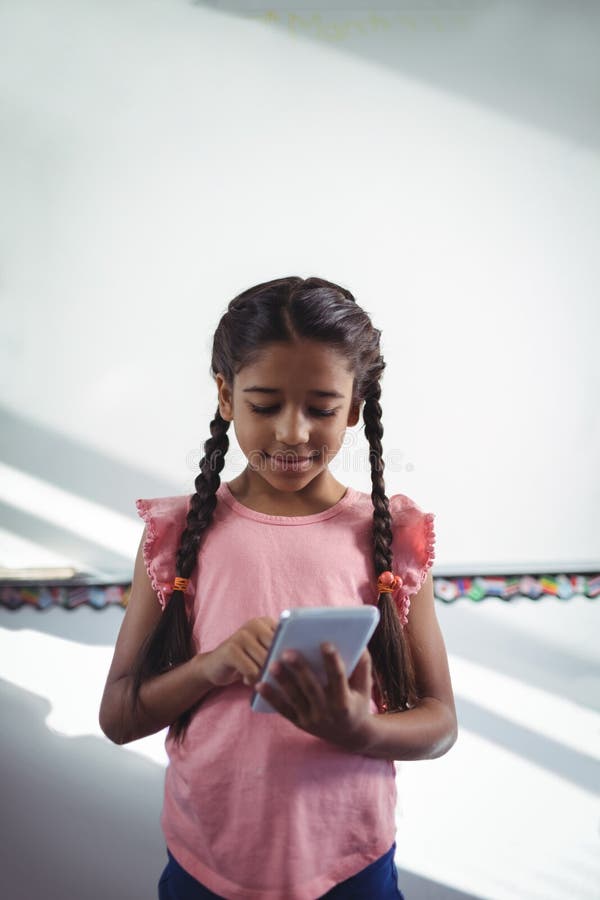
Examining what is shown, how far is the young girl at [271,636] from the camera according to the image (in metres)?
0.73

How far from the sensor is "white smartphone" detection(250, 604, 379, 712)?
593mm

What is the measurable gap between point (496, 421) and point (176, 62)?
3.23ft

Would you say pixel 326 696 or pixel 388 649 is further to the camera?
pixel 388 649

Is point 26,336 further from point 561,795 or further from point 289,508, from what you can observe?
point 561,795

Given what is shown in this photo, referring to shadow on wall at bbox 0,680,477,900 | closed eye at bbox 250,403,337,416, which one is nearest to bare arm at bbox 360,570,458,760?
closed eye at bbox 250,403,337,416

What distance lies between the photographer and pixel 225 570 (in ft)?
2.68

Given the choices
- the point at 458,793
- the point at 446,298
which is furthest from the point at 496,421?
the point at 458,793

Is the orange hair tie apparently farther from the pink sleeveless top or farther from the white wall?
the white wall

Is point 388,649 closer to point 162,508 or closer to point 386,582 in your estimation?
point 386,582

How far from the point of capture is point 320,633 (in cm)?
61

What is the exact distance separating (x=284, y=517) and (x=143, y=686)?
0.75 feet

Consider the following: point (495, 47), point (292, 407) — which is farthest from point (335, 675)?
point (495, 47)

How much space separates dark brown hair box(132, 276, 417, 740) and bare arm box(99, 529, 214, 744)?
1 centimetres

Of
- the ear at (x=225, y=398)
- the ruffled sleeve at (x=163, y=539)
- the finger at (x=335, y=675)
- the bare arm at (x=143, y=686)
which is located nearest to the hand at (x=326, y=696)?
the finger at (x=335, y=675)
